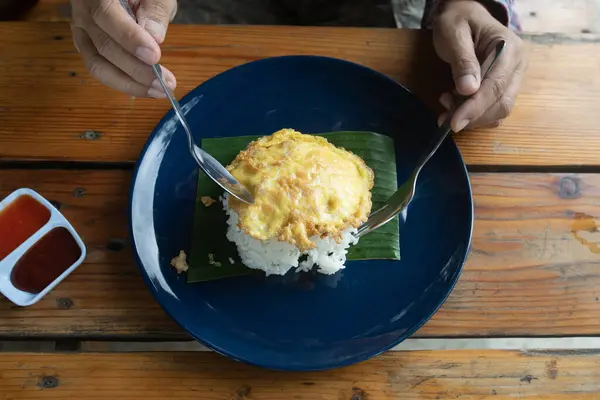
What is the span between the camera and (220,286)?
177 cm

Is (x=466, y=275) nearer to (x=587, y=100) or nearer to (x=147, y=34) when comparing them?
(x=587, y=100)

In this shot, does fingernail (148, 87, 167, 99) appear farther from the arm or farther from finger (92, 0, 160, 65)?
the arm

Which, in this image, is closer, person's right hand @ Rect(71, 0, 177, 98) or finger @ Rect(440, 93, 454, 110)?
person's right hand @ Rect(71, 0, 177, 98)

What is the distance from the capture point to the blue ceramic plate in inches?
66.2

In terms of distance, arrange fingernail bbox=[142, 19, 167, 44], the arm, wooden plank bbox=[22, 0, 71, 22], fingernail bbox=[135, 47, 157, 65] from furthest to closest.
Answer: wooden plank bbox=[22, 0, 71, 22]
the arm
fingernail bbox=[142, 19, 167, 44]
fingernail bbox=[135, 47, 157, 65]

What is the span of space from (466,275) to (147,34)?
1.43m

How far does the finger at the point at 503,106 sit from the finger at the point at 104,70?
1.27m

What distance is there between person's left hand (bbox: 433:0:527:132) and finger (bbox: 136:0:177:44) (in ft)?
3.60

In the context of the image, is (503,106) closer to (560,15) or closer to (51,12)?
(560,15)

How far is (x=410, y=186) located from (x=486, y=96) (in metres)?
0.45

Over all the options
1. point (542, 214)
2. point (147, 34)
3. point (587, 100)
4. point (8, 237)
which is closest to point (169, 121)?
point (147, 34)

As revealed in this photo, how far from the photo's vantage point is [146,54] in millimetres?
1610

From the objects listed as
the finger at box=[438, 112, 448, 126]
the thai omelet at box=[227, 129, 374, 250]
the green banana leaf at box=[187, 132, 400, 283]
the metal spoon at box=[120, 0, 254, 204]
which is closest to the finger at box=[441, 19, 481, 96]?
the finger at box=[438, 112, 448, 126]

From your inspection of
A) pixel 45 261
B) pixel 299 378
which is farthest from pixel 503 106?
pixel 45 261
